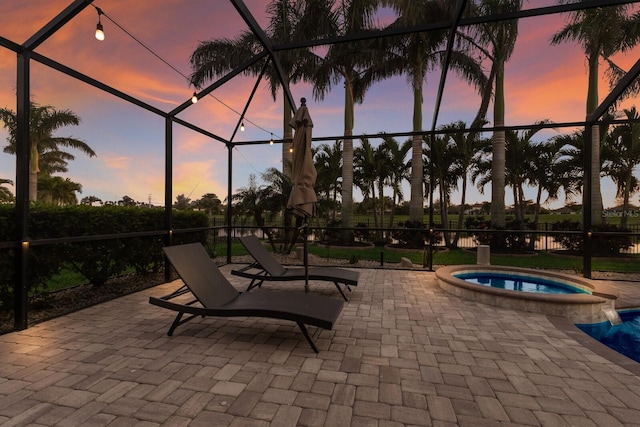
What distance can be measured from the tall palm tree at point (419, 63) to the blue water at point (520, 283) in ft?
27.2

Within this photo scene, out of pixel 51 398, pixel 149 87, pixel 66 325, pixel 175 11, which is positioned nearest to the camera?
pixel 51 398

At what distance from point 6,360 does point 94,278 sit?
2.90 m

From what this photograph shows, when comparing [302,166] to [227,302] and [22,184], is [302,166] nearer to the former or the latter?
[227,302]

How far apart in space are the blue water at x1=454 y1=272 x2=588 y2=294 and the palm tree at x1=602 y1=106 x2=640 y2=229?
11.2m

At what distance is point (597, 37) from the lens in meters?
11.2

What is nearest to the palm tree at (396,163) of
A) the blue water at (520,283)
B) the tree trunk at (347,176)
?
the tree trunk at (347,176)

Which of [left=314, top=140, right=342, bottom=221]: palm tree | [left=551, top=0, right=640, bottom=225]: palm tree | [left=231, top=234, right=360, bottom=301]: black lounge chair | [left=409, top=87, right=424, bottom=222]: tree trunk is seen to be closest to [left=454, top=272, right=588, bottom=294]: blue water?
[left=231, top=234, right=360, bottom=301]: black lounge chair

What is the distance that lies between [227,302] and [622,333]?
229 inches

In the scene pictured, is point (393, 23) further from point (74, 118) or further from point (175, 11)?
point (74, 118)

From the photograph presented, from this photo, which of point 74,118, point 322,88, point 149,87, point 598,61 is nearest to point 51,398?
point 149,87

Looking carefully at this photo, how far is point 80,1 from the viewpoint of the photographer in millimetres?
3682

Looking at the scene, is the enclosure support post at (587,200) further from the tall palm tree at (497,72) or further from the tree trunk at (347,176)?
the tree trunk at (347,176)

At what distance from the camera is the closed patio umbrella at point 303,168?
5.18m

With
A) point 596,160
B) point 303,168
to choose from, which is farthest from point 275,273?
point 596,160
